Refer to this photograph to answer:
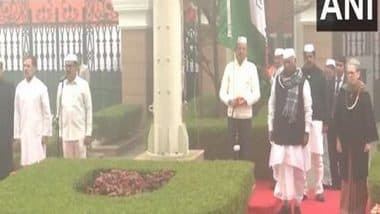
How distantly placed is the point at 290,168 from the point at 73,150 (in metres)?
1.67

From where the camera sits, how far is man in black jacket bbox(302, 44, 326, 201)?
483cm

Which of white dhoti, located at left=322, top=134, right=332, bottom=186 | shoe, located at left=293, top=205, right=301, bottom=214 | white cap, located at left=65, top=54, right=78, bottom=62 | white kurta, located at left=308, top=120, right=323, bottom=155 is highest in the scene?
white cap, located at left=65, top=54, right=78, bottom=62

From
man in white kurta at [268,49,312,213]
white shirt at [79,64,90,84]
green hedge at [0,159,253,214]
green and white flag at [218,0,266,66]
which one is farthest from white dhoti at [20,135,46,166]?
→ man in white kurta at [268,49,312,213]

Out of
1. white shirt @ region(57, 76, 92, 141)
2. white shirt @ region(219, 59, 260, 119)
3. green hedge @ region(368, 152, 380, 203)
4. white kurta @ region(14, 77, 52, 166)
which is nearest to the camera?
green hedge @ region(368, 152, 380, 203)

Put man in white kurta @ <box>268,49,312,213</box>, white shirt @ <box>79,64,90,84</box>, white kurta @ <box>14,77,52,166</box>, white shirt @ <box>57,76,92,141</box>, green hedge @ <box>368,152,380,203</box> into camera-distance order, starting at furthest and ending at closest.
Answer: white shirt @ <box>79,64,90,84</box> → white kurta @ <box>14,77,52,166</box> → white shirt @ <box>57,76,92,141</box> → man in white kurta @ <box>268,49,312,213</box> → green hedge @ <box>368,152,380,203</box>

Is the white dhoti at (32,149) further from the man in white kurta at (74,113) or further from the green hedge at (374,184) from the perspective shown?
the green hedge at (374,184)

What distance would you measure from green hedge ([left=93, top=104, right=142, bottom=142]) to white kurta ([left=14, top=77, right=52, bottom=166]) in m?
0.38

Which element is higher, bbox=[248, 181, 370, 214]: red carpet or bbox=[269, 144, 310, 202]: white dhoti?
bbox=[269, 144, 310, 202]: white dhoti

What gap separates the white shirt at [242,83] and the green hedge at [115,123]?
0.78 meters

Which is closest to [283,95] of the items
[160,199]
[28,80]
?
[160,199]

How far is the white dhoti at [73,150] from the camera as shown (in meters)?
5.54

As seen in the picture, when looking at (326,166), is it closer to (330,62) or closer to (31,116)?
(330,62)

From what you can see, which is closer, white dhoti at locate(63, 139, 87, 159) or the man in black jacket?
the man in black jacket

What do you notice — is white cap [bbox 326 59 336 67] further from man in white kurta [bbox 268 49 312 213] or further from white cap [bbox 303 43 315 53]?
man in white kurta [bbox 268 49 312 213]
